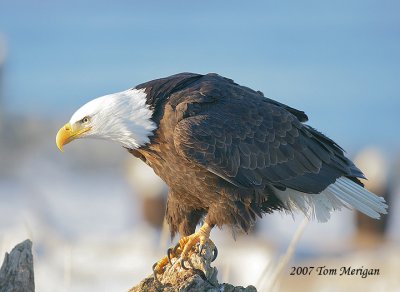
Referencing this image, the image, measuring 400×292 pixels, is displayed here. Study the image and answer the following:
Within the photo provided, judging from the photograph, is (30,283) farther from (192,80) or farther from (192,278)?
(192,80)

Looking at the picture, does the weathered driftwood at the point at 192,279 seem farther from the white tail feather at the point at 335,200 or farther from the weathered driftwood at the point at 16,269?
the white tail feather at the point at 335,200

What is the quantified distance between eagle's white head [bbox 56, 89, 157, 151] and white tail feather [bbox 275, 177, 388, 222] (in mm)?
926

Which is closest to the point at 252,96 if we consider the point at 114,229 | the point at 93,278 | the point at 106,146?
the point at 93,278

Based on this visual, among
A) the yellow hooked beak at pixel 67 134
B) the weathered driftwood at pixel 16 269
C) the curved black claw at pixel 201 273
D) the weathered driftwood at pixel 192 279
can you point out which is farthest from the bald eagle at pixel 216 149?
the weathered driftwood at pixel 16 269

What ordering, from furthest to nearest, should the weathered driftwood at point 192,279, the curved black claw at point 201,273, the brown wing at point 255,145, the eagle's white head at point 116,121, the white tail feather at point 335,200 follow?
the white tail feather at point 335,200 < the eagle's white head at point 116,121 < the brown wing at point 255,145 < the curved black claw at point 201,273 < the weathered driftwood at point 192,279

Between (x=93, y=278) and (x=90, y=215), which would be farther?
(x=90, y=215)

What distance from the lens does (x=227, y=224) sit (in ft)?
20.0

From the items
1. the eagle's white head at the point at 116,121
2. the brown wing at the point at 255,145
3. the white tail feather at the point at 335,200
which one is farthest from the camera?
the white tail feather at the point at 335,200

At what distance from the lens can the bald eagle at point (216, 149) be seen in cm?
598

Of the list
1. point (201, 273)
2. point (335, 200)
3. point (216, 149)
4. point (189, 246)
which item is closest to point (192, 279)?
point (201, 273)

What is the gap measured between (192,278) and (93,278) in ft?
13.1

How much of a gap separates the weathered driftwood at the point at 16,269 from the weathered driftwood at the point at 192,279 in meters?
0.63

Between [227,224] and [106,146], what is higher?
[227,224]

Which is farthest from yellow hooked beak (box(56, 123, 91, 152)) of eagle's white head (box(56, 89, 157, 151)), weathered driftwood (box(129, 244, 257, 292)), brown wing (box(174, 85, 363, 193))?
weathered driftwood (box(129, 244, 257, 292))
